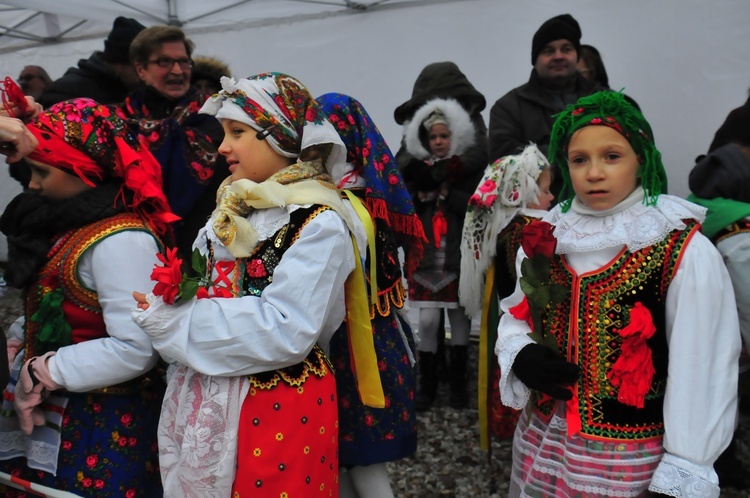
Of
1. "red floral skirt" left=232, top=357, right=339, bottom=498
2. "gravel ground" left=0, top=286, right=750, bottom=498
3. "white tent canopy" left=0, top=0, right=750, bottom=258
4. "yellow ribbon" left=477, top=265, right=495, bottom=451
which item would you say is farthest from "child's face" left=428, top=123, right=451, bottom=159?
"red floral skirt" left=232, top=357, right=339, bottom=498

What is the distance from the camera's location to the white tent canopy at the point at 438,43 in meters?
4.95

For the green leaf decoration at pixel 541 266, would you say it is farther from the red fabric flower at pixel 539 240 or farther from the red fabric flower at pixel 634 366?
the red fabric flower at pixel 634 366

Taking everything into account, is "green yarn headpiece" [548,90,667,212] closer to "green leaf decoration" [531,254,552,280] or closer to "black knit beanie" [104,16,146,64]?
"green leaf decoration" [531,254,552,280]

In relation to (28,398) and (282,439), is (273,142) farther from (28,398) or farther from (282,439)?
(28,398)

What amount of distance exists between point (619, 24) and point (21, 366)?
469cm

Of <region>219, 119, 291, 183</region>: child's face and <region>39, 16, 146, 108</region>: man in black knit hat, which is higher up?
<region>39, 16, 146, 108</region>: man in black knit hat

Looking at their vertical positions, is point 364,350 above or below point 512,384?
above

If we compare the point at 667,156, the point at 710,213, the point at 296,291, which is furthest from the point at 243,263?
the point at 667,156

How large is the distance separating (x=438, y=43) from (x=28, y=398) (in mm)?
4640

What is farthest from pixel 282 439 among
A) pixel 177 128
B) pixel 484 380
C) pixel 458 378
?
pixel 458 378

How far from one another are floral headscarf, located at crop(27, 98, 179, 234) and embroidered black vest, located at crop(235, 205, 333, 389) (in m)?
0.46

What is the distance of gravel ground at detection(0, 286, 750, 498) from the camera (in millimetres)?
3453

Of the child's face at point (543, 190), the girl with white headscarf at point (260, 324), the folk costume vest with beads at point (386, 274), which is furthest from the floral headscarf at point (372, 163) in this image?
the child's face at point (543, 190)

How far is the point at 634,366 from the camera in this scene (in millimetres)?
1896
